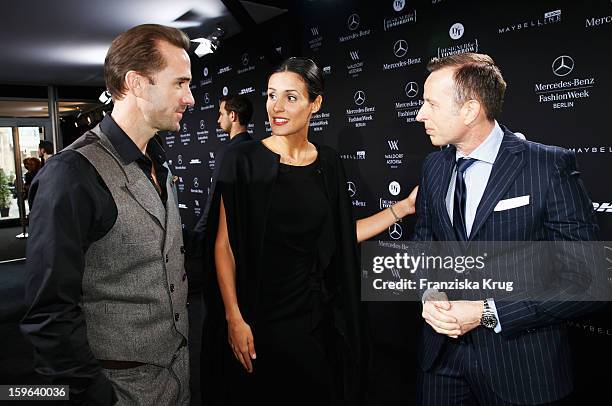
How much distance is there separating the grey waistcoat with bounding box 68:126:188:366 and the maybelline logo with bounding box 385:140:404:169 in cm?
275

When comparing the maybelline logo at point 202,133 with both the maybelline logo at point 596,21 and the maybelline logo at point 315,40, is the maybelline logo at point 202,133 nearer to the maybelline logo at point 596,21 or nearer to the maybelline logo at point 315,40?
the maybelline logo at point 315,40

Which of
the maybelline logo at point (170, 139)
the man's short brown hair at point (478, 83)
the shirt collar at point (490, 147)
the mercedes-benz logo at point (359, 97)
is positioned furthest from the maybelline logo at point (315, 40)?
the maybelline logo at point (170, 139)

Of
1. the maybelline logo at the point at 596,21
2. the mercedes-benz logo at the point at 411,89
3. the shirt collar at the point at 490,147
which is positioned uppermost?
the maybelline logo at the point at 596,21

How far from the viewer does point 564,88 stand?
269 centimetres

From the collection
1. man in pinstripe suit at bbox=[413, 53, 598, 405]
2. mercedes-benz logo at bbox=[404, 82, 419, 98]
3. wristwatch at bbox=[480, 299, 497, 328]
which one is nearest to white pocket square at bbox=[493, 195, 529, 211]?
man in pinstripe suit at bbox=[413, 53, 598, 405]

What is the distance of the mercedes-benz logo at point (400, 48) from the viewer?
371 cm

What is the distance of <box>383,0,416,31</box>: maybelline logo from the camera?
144 inches

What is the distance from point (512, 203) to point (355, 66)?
3.07 metres

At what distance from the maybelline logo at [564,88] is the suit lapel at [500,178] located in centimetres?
142

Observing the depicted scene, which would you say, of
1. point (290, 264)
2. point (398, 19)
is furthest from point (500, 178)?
point (398, 19)

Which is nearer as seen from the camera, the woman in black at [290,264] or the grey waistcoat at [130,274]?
the grey waistcoat at [130,274]

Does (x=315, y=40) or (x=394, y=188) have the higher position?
(x=315, y=40)

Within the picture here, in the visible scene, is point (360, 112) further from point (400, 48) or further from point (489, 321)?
point (489, 321)

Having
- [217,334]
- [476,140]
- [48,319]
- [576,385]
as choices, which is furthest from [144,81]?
[576,385]
